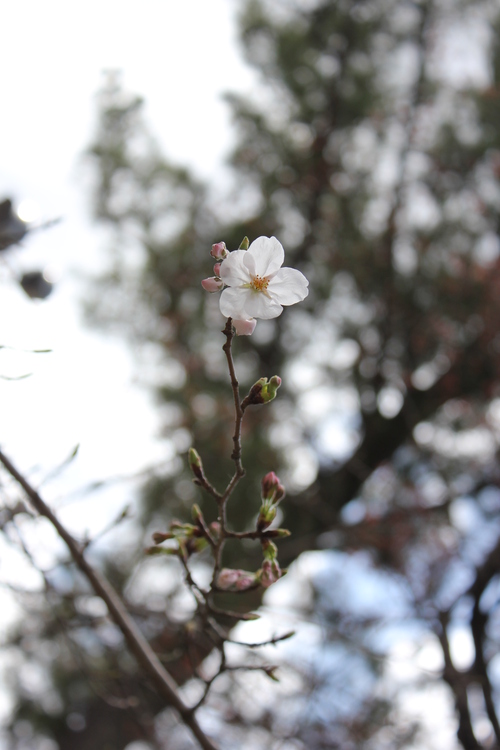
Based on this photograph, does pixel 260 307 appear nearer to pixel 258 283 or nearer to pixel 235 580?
pixel 258 283

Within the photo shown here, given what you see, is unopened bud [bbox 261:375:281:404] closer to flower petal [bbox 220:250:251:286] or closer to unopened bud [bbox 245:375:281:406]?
unopened bud [bbox 245:375:281:406]

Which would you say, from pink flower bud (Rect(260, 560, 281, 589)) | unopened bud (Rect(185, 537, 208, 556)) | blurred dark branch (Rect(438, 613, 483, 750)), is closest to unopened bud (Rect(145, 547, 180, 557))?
unopened bud (Rect(185, 537, 208, 556))

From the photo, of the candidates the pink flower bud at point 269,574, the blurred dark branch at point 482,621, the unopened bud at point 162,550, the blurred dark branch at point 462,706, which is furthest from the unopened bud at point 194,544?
the blurred dark branch at point 482,621

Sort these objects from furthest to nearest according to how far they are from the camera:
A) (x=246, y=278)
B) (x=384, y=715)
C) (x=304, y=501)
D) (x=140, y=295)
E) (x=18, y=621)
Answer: (x=140, y=295)
(x=304, y=501)
(x=18, y=621)
(x=384, y=715)
(x=246, y=278)

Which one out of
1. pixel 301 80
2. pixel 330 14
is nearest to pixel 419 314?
pixel 301 80

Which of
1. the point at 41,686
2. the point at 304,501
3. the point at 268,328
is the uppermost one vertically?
the point at 268,328

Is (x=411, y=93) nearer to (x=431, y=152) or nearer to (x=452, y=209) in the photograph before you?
(x=431, y=152)

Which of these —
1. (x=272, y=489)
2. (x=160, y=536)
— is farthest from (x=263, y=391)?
(x=160, y=536)
